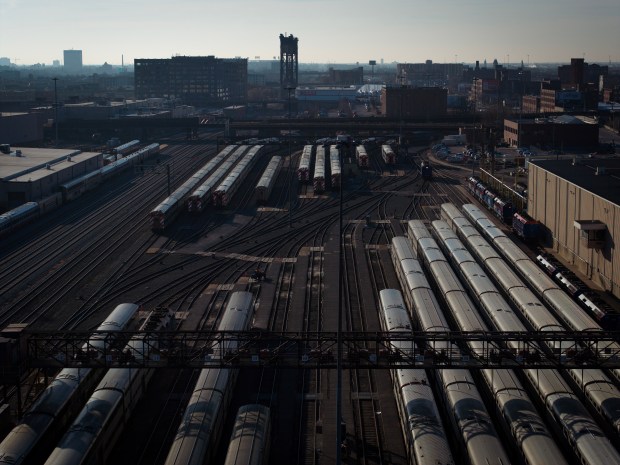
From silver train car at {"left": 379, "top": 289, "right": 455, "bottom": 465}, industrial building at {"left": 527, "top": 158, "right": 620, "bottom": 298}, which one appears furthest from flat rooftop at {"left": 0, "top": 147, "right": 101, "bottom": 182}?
silver train car at {"left": 379, "top": 289, "right": 455, "bottom": 465}

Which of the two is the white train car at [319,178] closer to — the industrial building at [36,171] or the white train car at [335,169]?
the white train car at [335,169]

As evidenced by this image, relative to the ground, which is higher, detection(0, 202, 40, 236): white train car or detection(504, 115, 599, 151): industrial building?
detection(504, 115, 599, 151): industrial building

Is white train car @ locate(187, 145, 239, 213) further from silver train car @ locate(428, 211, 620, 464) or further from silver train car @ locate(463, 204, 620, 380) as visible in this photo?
silver train car @ locate(428, 211, 620, 464)

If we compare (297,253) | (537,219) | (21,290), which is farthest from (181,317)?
(537,219)

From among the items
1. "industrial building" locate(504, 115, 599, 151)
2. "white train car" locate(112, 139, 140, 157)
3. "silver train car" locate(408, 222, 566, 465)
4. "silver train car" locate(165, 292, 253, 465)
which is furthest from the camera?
"white train car" locate(112, 139, 140, 157)

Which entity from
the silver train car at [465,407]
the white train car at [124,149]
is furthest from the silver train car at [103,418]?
the white train car at [124,149]

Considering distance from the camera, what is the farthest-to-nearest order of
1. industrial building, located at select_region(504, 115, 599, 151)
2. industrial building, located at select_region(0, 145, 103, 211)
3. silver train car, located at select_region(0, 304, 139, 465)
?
industrial building, located at select_region(504, 115, 599, 151) → industrial building, located at select_region(0, 145, 103, 211) → silver train car, located at select_region(0, 304, 139, 465)

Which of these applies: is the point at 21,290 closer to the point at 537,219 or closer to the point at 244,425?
the point at 244,425

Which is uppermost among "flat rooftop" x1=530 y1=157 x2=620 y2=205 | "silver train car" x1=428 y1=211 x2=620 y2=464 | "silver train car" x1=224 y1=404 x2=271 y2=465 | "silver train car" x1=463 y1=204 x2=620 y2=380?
"flat rooftop" x1=530 y1=157 x2=620 y2=205
